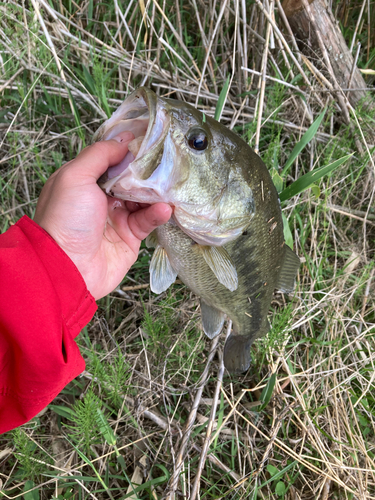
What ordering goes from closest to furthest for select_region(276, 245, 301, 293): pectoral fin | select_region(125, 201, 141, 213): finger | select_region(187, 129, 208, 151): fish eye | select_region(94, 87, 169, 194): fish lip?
select_region(94, 87, 169, 194): fish lip → select_region(187, 129, 208, 151): fish eye → select_region(125, 201, 141, 213): finger → select_region(276, 245, 301, 293): pectoral fin

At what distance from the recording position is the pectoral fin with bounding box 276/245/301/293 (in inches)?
80.0

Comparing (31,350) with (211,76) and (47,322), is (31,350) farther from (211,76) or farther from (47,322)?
(211,76)

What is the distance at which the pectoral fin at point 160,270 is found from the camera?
1.90 m

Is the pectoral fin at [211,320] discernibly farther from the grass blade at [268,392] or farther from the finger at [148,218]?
the finger at [148,218]

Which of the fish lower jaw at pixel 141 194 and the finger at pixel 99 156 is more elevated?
the finger at pixel 99 156

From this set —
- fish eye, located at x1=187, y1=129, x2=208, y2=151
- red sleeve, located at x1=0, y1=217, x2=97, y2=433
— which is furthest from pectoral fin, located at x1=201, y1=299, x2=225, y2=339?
fish eye, located at x1=187, y1=129, x2=208, y2=151

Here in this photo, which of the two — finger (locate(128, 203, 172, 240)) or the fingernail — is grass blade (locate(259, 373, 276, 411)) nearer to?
finger (locate(128, 203, 172, 240))

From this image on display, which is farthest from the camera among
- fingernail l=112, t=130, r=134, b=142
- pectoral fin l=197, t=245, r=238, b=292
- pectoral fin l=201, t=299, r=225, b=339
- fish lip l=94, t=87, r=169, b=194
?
pectoral fin l=201, t=299, r=225, b=339

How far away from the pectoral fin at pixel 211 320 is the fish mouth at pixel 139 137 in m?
0.92

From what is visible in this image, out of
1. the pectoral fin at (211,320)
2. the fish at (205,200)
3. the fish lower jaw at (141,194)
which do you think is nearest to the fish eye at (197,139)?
the fish at (205,200)

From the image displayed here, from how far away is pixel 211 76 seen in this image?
2756mm

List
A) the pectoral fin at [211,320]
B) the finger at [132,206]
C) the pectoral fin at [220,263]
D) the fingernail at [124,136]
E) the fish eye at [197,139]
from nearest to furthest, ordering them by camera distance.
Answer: the fish eye at [197,139] → the fingernail at [124,136] → the pectoral fin at [220,263] → the finger at [132,206] → the pectoral fin at [211,320]

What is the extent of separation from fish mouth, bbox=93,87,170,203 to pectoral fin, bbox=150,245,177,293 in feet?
1.64

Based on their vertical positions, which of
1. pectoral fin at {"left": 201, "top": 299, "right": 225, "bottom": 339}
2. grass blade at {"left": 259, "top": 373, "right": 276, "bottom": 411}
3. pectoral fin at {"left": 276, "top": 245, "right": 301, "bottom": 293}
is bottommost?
grass blade at {"left": 259, "top": 373, "right": 276, "bottom": 411}
